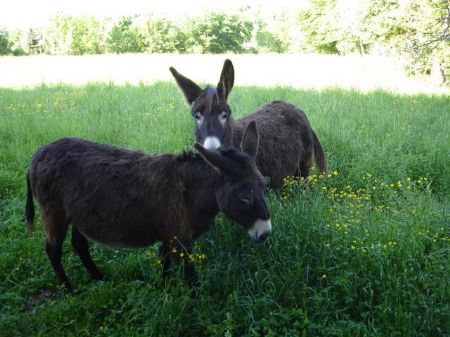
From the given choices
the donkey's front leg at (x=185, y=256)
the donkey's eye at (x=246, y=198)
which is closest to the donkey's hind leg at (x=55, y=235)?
the donkey's front leg at (x=185, y=256)

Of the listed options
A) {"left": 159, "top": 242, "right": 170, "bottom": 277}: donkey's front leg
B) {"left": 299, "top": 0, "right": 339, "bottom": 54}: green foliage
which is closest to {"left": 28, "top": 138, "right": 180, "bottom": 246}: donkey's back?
{"left": 159, "top": 242, "right": 170, "bottom": 277}: donkey's front leg

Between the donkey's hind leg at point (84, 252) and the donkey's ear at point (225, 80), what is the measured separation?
7.65 ft

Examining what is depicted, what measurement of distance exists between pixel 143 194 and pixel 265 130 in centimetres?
249

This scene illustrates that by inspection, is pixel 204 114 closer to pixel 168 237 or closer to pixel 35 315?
pixel 168 237

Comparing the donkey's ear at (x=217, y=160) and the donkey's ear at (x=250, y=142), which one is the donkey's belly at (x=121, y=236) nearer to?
the donkey's ear at (x=217, y=160)

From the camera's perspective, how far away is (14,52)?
41.3 metres

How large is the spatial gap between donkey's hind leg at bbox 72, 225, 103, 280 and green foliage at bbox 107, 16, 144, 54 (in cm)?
4117

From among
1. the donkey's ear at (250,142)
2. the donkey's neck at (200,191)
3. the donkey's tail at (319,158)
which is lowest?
the donkey's tail at (319,158)

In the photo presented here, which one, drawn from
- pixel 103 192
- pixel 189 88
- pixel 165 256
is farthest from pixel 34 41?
pixel 165 256

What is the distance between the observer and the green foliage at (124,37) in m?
42.8

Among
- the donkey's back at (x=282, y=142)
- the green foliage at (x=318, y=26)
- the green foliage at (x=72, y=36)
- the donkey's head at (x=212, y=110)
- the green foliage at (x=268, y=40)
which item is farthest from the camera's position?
the green foliage at (x=268, y=40)

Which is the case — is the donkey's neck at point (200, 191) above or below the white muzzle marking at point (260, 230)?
above

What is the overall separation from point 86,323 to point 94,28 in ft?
149

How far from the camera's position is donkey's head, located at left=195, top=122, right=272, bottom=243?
11.3ft
